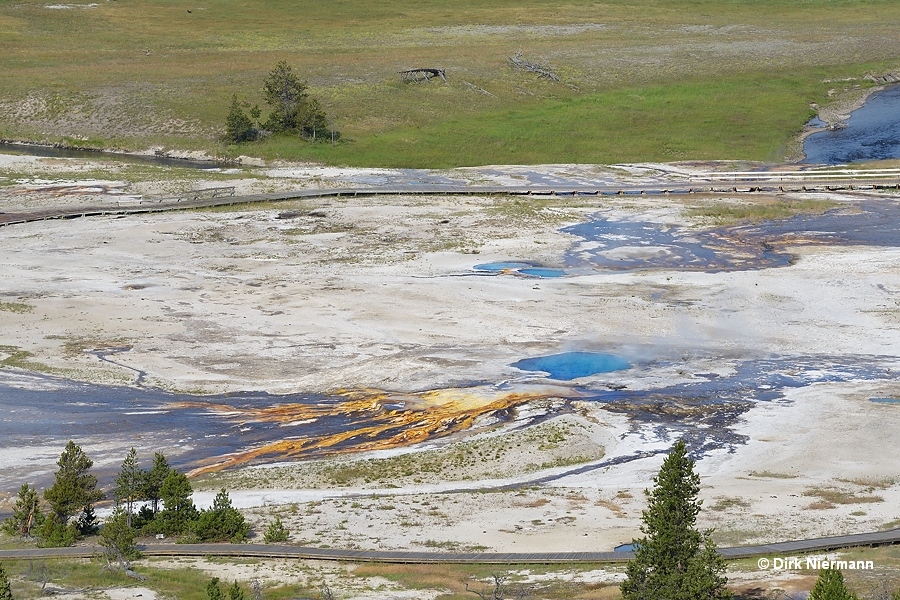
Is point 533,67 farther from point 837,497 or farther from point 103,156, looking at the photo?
point 837,497

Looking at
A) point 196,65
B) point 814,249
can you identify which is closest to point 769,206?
point 814,249

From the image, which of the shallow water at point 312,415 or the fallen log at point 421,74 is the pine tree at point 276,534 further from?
the fallen log at point 421,74

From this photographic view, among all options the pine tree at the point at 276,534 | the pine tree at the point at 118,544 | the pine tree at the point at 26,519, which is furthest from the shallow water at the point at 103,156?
the pine tree at the point at 118,544

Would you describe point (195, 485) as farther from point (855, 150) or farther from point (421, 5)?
point (421, 5)

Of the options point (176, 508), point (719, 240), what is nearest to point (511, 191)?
point (719, 240)

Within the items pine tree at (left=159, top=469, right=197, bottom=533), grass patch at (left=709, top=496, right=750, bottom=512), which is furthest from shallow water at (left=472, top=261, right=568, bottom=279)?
pine tree at (left=159, top=469, right=197, bottom=533)

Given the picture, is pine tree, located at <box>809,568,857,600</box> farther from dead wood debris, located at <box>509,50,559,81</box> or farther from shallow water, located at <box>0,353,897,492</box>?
dead wood debris, located at <box>509,50,559,81</box>
